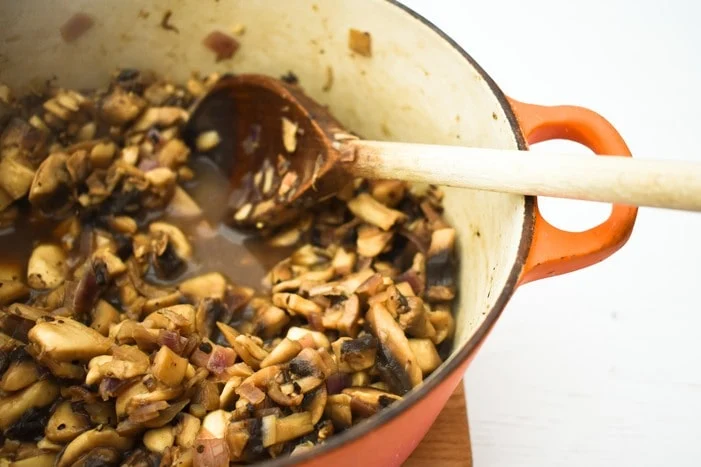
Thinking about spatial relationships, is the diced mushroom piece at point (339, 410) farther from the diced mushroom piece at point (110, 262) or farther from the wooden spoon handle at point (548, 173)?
the diced mushroom piece at point (110, 262)

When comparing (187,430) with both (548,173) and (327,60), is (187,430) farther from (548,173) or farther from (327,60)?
(327,60)

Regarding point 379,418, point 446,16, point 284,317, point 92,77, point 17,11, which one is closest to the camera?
point 379,418

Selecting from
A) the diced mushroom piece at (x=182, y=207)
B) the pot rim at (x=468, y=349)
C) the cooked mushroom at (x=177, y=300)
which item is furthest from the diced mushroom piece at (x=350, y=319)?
the diced mushroom piece at (x=182, y=207)

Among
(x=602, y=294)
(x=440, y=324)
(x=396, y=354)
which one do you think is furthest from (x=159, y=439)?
(x=602, y=294)

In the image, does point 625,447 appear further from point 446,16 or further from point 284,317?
point 446,16

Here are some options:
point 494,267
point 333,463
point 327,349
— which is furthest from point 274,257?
A: point 333,463
